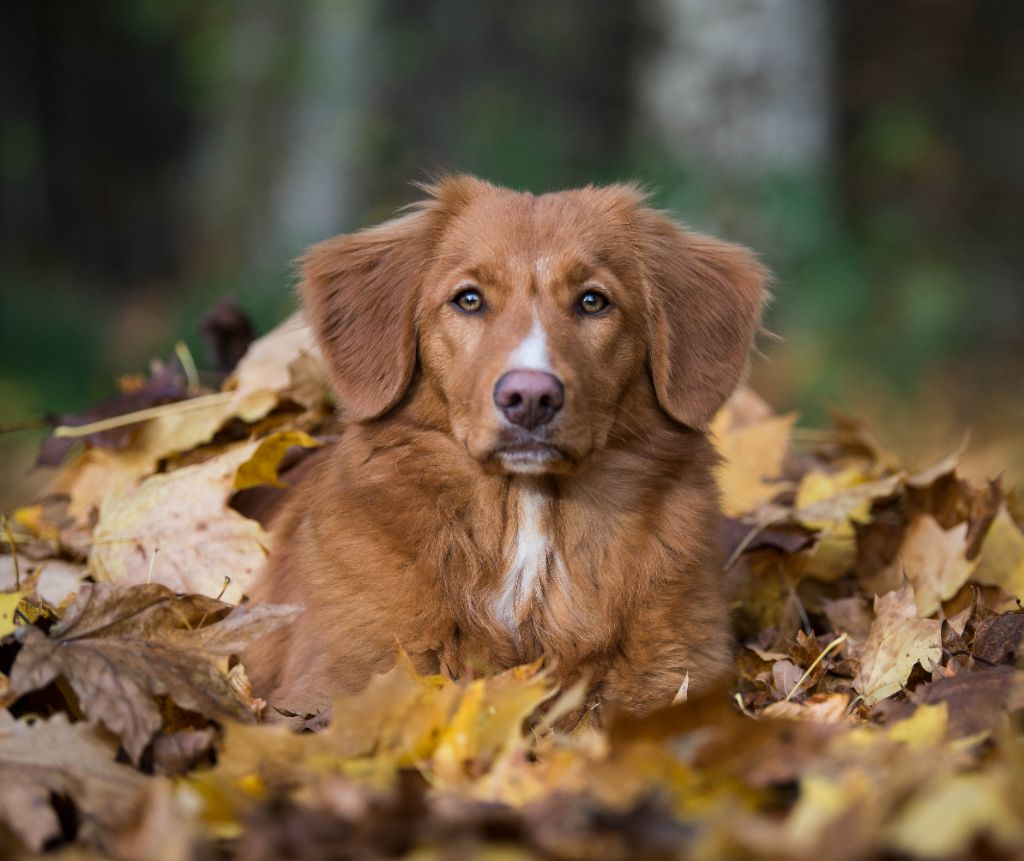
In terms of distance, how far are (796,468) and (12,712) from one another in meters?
3.10

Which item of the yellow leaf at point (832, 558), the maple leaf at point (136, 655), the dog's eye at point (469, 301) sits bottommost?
the yellow leaf at point (832, 558)

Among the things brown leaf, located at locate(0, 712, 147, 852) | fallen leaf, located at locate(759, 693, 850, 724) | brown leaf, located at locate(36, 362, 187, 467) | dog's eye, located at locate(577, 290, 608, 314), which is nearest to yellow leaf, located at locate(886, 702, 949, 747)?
fallen leaf, located at locate(759, 693, 850, 724)

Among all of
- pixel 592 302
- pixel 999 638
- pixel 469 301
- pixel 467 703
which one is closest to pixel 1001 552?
pixel 999 638

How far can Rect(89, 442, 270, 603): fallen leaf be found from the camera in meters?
3.71

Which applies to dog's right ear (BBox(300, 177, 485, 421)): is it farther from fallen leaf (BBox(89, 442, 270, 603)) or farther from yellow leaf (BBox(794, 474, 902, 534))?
yellow leaf (BBox(794, 474, 902, 534))

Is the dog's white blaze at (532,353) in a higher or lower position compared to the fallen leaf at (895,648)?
higher

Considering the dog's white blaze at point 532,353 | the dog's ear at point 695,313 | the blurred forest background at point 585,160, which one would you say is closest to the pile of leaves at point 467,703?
the dog's ear at point 695,313

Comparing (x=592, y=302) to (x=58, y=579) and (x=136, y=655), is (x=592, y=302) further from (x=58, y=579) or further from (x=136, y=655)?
(x=58, y=579)

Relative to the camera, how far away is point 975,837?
1.78 metres

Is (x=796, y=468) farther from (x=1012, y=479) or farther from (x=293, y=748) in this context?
Answer: (x=293, y=748)

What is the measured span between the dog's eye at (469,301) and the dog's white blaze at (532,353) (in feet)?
0.87

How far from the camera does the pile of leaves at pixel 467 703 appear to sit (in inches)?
76.3

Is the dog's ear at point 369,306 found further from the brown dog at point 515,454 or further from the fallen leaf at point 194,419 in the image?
the fallen leaf at point 194,419

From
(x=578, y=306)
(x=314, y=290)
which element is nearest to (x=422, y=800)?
(x=578, y=306)
